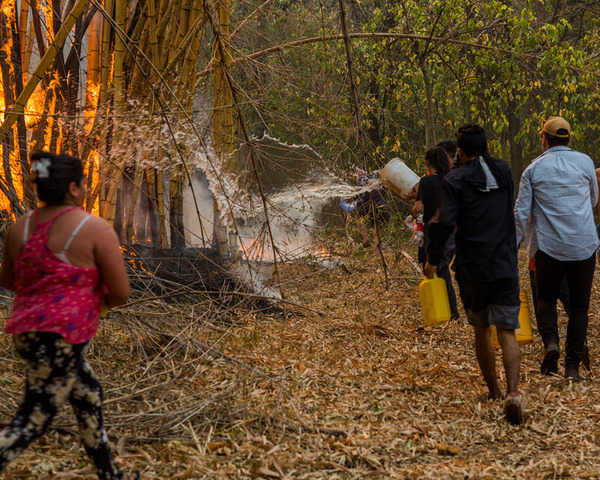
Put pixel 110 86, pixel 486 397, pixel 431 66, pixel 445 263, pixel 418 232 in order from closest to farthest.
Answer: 1. pixel 486 397
2. pixel 445 263
3. pixel 418 232
4. pixel 110 86
5. pixel 431 66

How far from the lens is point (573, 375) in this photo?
4062 mm

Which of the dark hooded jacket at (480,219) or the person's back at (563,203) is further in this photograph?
the person's back at (563,203)

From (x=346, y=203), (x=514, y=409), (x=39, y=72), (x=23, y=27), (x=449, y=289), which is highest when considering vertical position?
(x=23, y=27)

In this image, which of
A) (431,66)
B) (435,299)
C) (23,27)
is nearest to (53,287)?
(435,299)

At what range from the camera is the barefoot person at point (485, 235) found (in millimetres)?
3441

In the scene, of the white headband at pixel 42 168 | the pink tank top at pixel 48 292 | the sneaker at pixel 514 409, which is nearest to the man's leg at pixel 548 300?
the sneaker at pixel 514 409

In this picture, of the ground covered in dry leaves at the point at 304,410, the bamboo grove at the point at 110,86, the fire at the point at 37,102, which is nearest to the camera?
the ground covered in dry leaves at the point at 304,410

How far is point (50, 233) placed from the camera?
2.23m

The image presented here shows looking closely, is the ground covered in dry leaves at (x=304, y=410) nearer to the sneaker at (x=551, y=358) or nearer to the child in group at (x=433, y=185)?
the sneaker at (x=551, y=358)

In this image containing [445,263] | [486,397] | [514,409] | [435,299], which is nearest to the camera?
[514,409]

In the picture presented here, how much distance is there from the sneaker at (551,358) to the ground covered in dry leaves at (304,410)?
0.31 ft

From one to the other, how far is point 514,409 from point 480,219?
987mm

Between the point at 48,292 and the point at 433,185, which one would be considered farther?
the point at 433,185

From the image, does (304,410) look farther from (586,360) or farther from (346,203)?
(346,203)
